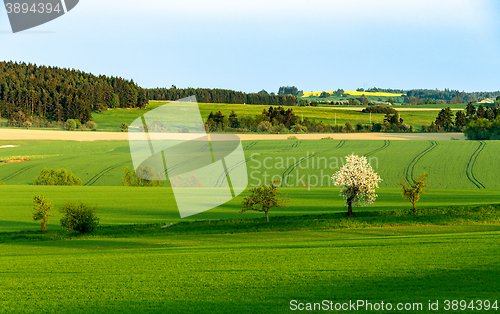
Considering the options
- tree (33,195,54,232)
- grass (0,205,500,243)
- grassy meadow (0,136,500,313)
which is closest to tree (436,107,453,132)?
grassy meadow (0,136,500,313)

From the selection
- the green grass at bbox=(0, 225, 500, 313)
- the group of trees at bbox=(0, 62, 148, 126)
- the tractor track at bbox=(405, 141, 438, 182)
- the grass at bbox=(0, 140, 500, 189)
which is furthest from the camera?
the group of trees at bbox=(0, 62, 148, 126)

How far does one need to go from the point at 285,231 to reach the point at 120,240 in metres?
11.0

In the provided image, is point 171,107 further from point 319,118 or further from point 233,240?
point 319,118

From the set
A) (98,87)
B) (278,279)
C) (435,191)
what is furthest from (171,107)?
(98,87)

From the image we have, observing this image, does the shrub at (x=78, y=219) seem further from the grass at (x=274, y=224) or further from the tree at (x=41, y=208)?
the tree at (x=41, y=208)

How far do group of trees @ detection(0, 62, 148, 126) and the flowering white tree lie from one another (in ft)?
435

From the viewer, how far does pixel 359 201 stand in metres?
34.9

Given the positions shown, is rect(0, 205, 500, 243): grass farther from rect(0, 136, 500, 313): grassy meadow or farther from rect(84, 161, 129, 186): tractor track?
rect(84, 161, 129, 186): tractor track

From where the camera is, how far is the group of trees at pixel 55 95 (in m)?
154

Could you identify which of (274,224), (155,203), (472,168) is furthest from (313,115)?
(274,224)

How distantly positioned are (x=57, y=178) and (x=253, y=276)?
51664 millimetres

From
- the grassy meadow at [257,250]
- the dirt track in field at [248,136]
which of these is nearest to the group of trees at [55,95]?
the dirt track in field at [248,136]

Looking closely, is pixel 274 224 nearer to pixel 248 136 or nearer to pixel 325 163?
pixel 325 163

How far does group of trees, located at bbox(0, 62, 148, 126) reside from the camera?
153625 millimetres
